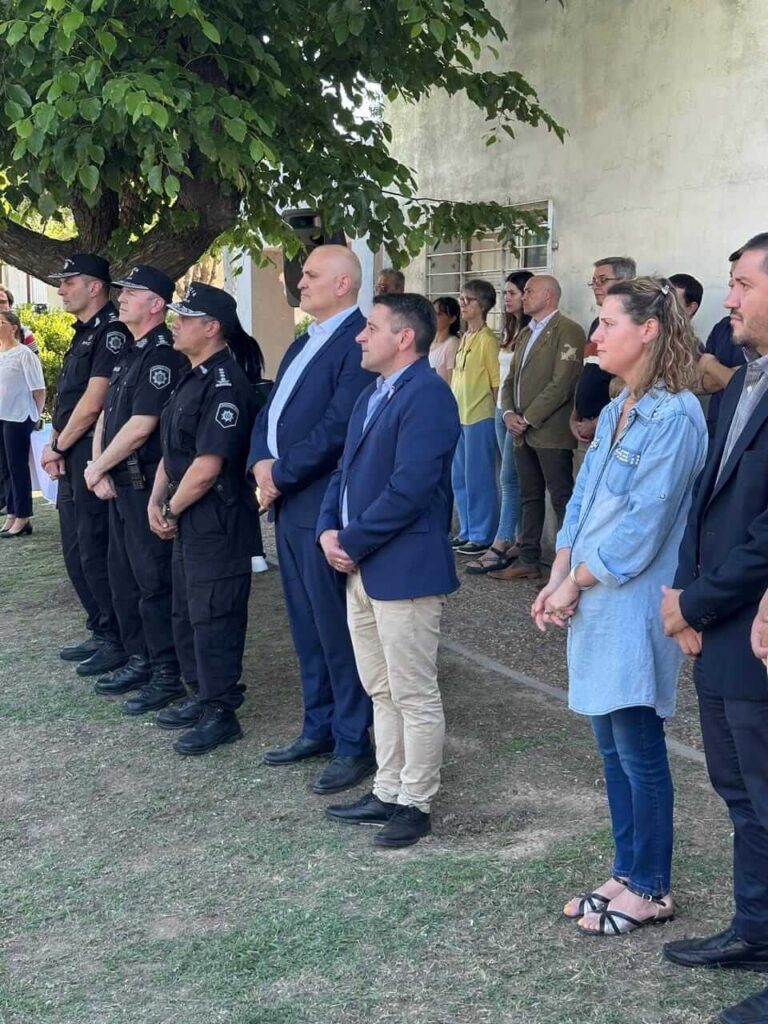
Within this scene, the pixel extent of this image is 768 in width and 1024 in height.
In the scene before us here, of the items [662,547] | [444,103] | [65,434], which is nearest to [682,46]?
[444,103]

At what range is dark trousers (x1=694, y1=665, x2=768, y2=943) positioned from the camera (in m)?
2.96

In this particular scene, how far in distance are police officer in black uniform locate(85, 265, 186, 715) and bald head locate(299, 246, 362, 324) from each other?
4.05ft

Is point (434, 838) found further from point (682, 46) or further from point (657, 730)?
point (682, 46)

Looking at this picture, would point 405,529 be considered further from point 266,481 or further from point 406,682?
point 266,481

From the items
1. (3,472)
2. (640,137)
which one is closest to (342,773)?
(640,137)

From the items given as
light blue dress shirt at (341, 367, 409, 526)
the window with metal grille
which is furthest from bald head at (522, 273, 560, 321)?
light blue dress shirt at (341, 367, 409, 526)

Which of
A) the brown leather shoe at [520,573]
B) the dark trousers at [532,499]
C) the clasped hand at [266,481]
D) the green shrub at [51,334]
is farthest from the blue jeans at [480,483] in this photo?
the green shrub at [51,334]

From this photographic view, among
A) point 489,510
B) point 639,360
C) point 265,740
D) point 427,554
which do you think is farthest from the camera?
point 489,510

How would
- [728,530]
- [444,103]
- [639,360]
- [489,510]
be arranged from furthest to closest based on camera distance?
1. [444,103]
2. [489,510]
3. [639,360]
4. [728,530]

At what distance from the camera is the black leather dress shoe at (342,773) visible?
4.58 m

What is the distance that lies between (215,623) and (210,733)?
498mm

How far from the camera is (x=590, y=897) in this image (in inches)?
138

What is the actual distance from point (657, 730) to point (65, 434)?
3980mm

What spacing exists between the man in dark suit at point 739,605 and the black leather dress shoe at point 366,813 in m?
1.42
